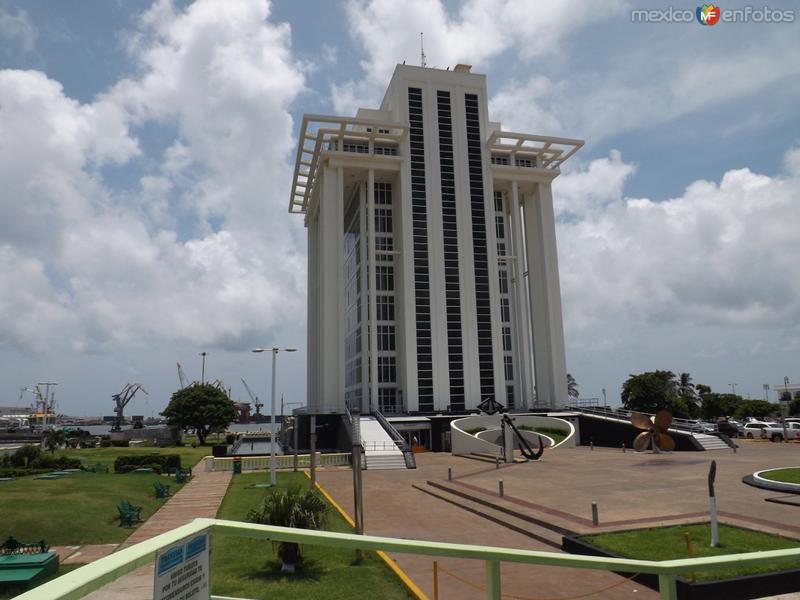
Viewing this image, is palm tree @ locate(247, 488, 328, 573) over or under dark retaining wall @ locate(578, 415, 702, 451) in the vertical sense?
over

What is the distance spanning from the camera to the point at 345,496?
82.0 ft

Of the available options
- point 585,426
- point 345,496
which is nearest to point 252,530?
point 345,496

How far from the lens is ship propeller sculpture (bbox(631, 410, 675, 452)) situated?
35.7 meters

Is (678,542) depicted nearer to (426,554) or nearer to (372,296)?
(426,554)

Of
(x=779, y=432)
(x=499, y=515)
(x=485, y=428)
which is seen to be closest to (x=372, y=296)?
(x=485, y=428)

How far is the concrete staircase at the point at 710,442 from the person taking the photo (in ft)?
131

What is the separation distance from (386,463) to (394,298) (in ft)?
96.8

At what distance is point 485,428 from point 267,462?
19.9 meters

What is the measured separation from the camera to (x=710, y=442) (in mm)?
40594

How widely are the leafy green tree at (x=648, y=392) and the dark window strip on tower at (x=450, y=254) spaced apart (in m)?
38.0

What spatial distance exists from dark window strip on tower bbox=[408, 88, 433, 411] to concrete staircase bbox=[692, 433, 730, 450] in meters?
26.3

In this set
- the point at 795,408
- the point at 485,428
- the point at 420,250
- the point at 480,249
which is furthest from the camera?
the point at 795,408

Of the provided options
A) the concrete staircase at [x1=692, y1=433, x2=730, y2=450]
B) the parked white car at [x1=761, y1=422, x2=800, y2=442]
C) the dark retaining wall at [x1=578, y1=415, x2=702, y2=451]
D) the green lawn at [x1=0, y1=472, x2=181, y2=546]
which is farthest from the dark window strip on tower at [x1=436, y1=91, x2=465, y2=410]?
the green lawn at [x1=0, y1=472, x2=181, y2=546]

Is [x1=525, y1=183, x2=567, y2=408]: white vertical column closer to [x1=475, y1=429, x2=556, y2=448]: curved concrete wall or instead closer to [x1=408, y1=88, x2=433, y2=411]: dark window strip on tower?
[x1=408, y1=88, x2=433, y2=411]: dark window strip on tower
